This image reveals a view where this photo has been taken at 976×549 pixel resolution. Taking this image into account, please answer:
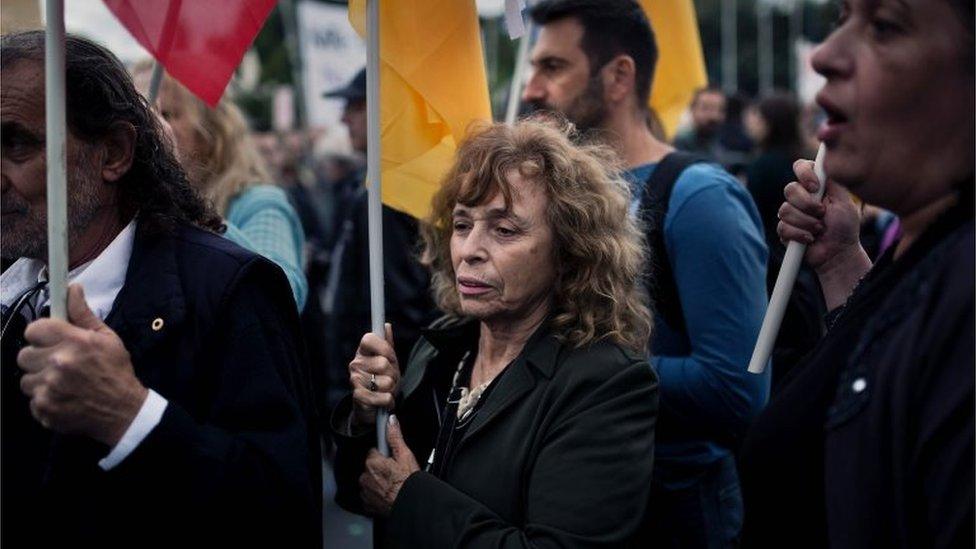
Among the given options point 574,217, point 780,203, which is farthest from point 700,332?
point 780,203

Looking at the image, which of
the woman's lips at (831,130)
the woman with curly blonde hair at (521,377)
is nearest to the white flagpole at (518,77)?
the woman with curly blonde hair at (521,377)

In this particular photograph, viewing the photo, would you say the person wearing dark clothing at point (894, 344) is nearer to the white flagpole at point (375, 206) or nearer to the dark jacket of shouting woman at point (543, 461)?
the dark jacket of shouting woman at point (543, 461)

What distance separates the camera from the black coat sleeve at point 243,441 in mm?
2117

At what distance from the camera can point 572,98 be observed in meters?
3.88

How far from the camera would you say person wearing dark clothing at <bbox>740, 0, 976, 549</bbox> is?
1516 mm

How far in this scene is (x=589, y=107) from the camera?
3.85 m

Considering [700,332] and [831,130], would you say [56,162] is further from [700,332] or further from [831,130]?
[700,332]

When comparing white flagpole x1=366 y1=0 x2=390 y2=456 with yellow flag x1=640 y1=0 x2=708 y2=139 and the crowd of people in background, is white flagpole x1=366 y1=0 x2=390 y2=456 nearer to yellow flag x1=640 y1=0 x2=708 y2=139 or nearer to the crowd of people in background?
the crowd of people in background

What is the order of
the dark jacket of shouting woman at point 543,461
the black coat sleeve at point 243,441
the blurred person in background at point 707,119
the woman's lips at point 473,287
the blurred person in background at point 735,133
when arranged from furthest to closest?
the blurred person in background at point 735,133 → the blurred person in background at point 707,119 → the woman's lips at point 473,287 → the dark jacket of shouting woman at point 543,461 → the black coat sleeve at point 243,441

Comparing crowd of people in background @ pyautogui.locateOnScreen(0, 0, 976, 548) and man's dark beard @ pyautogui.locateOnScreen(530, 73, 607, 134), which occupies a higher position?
man's dark beard @ pyautogui.locateOnScreen(530, 73, 607, 134)

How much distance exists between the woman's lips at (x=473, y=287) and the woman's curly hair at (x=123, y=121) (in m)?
0.58

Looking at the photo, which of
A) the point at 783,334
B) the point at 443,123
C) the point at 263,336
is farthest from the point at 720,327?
the point at 263,336

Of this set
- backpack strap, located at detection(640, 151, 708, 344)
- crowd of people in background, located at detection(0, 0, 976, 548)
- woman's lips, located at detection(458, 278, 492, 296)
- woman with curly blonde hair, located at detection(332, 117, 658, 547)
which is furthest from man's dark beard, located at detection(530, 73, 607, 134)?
woman's lips, located at detection(458, 278, 492, 296)

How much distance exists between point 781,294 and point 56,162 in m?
1.37
